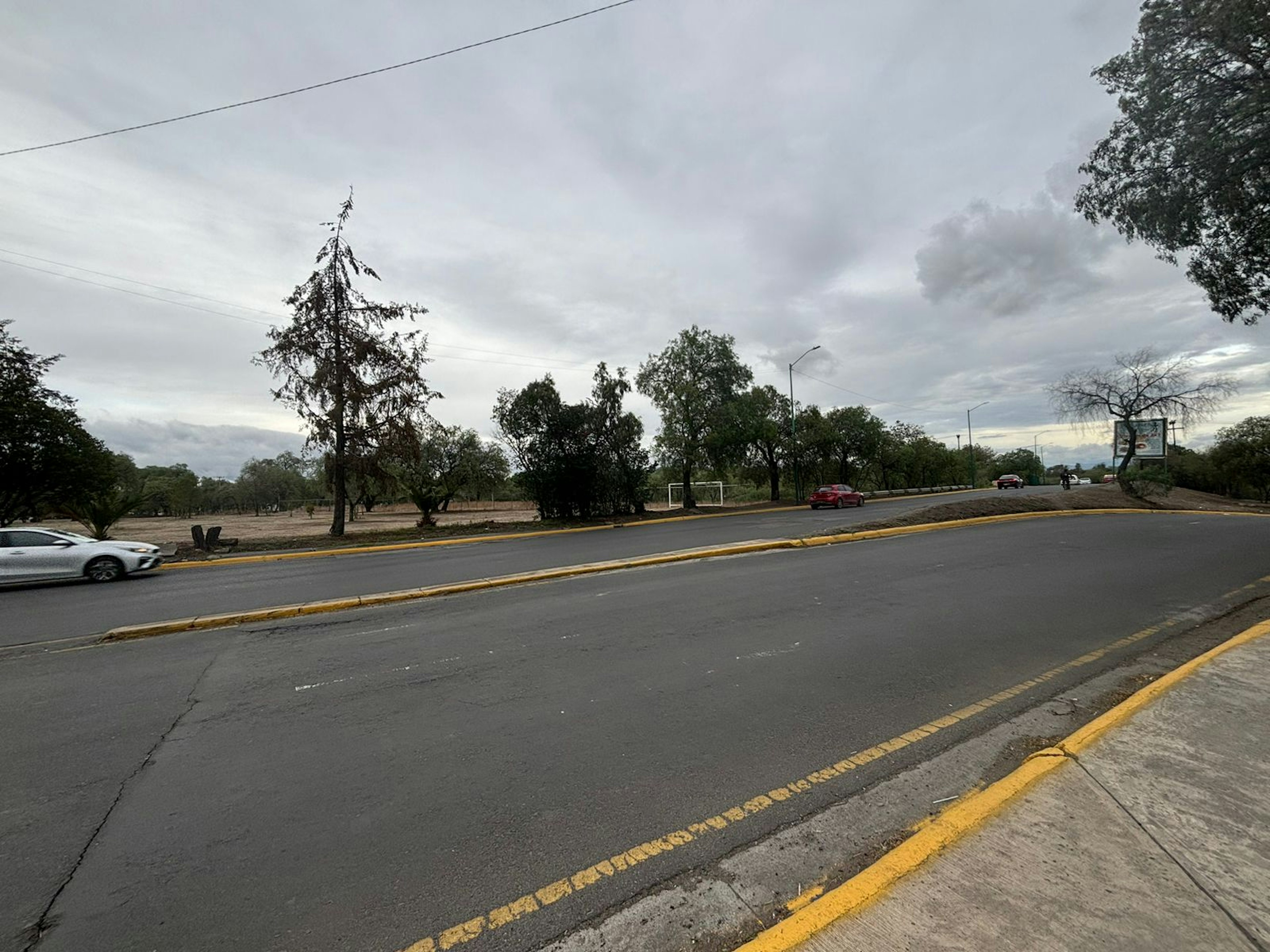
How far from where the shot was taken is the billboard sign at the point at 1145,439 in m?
35.0

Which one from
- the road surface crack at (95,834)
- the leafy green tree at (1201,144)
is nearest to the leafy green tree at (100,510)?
the road surface crack at (95,834)

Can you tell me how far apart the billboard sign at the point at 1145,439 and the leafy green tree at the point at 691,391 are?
21.4 meters

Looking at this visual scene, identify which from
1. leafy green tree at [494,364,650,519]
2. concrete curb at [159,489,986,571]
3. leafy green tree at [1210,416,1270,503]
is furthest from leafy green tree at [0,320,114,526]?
leafy green tree at [1210,416,1270,503]

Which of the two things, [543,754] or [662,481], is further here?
[662,481]

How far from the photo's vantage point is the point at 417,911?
2438 millimetres

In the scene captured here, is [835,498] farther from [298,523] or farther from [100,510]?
[298,523]

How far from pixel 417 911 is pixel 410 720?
2.08 m

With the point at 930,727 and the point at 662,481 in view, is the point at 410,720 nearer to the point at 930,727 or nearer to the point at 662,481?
the point at 930,727

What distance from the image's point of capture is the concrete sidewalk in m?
2.09

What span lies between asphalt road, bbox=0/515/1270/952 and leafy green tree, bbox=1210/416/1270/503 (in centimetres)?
6012

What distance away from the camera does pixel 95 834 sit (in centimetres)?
305

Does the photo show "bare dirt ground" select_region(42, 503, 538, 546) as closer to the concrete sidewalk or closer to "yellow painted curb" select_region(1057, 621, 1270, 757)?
the concrete sidewalk

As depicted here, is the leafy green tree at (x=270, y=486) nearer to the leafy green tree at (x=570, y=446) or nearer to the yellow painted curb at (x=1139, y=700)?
the leafy green tree at (x=570, y=446)

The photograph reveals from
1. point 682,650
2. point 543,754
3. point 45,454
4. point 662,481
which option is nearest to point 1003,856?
point 543,754
